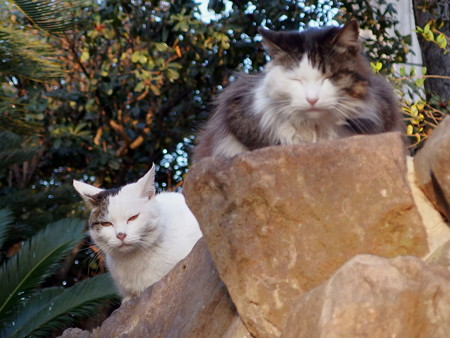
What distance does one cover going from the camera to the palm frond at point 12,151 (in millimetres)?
8656

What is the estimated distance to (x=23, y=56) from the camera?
25.3ft

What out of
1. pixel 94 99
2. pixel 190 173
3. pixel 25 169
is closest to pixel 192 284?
pixel 190 173

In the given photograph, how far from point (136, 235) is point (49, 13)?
10.8ft

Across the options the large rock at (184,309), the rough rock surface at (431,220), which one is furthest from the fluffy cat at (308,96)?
the large rock at (184,309)

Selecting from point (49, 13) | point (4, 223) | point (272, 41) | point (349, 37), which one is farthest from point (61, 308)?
point (349, 37)

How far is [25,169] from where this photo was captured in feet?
33.8

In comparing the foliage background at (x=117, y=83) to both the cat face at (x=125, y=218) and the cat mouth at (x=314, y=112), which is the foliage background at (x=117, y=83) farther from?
the cat mouth at (x=314, y=112)

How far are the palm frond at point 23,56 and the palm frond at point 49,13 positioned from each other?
0.67ft

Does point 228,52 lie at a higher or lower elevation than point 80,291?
higher

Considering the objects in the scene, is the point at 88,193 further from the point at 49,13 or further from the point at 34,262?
the point at 49,13

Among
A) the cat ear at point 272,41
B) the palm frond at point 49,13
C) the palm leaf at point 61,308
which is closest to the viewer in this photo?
the cat ear at point 272,41

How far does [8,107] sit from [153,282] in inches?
144

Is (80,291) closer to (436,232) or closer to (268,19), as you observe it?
(268,19)

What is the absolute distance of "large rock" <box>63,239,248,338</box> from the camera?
4031 mm
